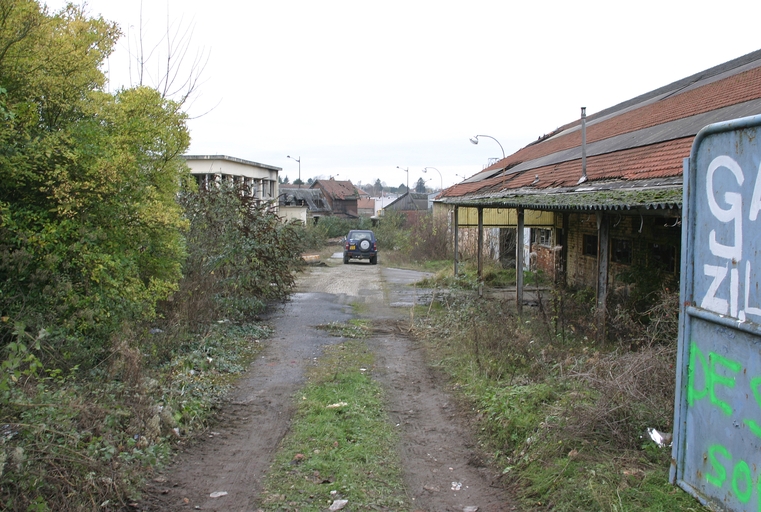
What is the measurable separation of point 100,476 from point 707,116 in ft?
38.4

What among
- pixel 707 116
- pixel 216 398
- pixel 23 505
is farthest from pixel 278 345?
pixel 707 116

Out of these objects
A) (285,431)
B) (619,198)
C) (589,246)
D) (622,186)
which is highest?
(622,186)

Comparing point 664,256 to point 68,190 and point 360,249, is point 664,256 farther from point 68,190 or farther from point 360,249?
point 360,249

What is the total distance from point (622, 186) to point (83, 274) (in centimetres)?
823

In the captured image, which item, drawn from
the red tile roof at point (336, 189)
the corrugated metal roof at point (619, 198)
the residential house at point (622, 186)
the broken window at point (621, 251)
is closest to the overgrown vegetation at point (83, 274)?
the corrugated metal roof at point (619, 198)

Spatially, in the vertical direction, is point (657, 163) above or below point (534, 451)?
above

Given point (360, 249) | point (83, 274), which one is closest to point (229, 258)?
point (83, 274)

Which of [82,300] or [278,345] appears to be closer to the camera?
[82,300]

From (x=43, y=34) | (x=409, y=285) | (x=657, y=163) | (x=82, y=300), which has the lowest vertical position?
(x=409, y=285)

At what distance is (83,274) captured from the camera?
18.0 ft

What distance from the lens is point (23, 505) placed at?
10.9ft

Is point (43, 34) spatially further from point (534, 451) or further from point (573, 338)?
point (573, 338)


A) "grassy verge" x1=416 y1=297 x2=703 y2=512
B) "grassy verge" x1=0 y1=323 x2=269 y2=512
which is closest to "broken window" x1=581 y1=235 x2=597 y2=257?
"grassy verge" x1=416 y1=297 x2=703 y2=512

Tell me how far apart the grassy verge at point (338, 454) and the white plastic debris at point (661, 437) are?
1.97 metres
